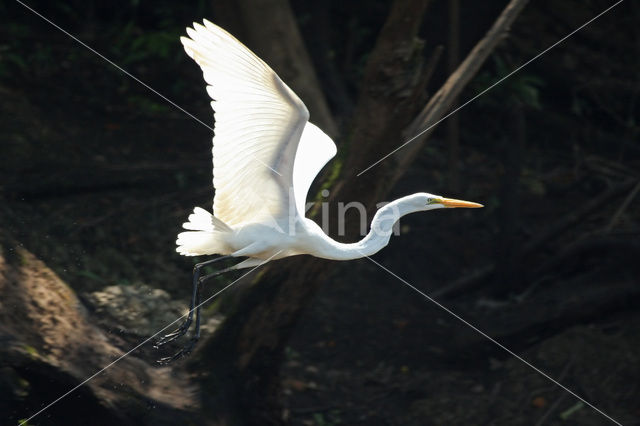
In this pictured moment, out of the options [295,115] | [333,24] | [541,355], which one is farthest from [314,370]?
[333,24]

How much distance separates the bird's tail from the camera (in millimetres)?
3269

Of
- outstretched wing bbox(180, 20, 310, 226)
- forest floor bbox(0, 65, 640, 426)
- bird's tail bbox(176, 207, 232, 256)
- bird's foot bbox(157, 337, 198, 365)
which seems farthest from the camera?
forest floor bbox(0, 65, 640, 426)

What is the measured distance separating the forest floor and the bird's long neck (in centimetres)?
102

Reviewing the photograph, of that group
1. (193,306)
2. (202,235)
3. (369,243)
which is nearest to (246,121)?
(202,235)

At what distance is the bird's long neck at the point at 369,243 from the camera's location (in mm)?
3303

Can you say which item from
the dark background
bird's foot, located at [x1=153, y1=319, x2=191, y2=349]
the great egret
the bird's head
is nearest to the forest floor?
the dark background

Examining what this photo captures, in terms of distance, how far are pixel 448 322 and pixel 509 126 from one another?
→ 4.55 ft

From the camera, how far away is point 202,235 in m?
3.30

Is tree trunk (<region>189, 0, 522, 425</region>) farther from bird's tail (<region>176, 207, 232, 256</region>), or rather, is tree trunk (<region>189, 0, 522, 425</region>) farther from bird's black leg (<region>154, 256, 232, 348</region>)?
bird's tail (<region>176, 207, 232, 256</region>)

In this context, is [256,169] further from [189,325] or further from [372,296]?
[372,296]

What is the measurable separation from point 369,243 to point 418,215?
2.90 meters

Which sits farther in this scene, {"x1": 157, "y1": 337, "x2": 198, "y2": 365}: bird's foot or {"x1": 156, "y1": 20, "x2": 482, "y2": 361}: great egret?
{"x1": 157, "y1": 337, "x2": 198, "y2": 365}: bird's foot

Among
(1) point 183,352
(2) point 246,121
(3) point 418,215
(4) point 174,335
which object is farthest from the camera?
(3) point 418,215

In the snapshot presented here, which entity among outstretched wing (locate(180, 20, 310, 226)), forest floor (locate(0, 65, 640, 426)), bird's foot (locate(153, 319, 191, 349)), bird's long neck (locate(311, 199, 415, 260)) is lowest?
forest floor (locate(0, 65, 640, 426))
